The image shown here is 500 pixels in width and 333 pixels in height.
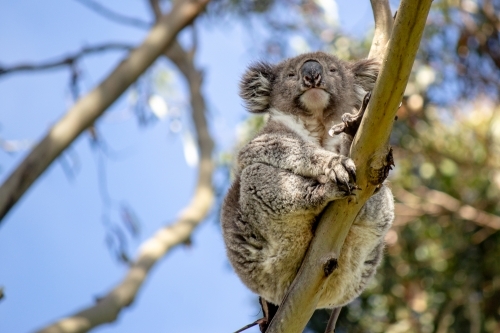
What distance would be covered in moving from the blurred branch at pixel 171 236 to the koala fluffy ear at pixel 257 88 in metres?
2.93

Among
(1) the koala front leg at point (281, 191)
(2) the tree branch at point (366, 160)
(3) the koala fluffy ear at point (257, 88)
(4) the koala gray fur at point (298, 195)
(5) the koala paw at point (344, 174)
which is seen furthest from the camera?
(3) the koala fluffy ear at point (257, 88)

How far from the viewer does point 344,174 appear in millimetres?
2951

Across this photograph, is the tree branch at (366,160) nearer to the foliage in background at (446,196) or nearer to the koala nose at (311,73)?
the koala nose at (311,73)

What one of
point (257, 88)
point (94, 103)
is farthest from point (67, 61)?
point (257, 88)

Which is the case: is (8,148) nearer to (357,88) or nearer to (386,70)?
(357,88)

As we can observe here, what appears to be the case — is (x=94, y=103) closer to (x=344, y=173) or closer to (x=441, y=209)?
(x=441, y=209)

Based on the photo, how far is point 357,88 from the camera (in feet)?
13.4

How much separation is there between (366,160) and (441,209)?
15.8 feet

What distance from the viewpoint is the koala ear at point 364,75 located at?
3926 mm

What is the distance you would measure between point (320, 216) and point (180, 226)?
4.58 m

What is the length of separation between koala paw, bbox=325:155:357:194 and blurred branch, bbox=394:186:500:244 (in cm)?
452

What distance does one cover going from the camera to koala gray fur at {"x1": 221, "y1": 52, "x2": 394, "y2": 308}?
10.6 feet

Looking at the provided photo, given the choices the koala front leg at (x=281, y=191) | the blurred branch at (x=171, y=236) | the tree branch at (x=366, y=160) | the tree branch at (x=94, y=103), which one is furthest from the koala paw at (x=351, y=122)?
the blurred branch at (x=171, y=236)

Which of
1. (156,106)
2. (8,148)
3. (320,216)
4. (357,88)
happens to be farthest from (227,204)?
(156,106)
